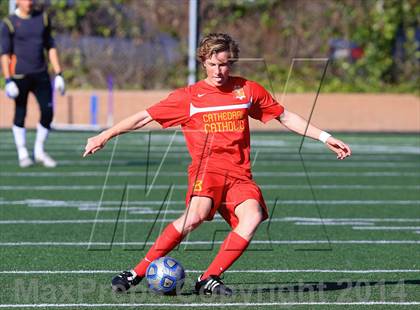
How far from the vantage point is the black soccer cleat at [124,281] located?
660 cm

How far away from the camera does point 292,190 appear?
1248 centimetres

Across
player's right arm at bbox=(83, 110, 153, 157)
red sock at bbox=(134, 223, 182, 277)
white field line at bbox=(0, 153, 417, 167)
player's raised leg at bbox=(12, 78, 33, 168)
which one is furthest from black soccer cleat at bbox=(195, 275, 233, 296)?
white field line at bbox=(0, 153, 417, 167)

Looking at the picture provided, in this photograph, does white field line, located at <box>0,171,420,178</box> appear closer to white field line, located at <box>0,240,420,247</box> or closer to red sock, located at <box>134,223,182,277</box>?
white field line, located at <box>0,240,420,247</box>

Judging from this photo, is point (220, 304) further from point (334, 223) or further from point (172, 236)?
point (334, 223)

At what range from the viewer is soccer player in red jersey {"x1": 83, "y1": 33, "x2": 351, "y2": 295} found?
656 centimetres

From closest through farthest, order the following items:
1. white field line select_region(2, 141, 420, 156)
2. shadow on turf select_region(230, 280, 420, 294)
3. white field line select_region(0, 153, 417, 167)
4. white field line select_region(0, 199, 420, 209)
Result: shadow on turf select_region(230, 280, 420, 294) < white field line select_region(0, 199, 420, 209) < white field line select_region(0, 153, 417, 167) < white field line select_region(2, 141, 420, 156)

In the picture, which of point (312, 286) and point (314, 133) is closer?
point (314, 133)

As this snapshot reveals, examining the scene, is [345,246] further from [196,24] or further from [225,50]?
[196,24]

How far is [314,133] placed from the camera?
22.4ft

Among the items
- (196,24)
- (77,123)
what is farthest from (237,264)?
(77,123)

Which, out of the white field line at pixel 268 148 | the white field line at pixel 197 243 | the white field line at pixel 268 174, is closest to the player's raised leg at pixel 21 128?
the white field line at pixel 268 174

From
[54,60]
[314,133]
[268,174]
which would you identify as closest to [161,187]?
[268,174]

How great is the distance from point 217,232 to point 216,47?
10.5 feet

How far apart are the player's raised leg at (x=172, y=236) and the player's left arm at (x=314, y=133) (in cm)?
69
